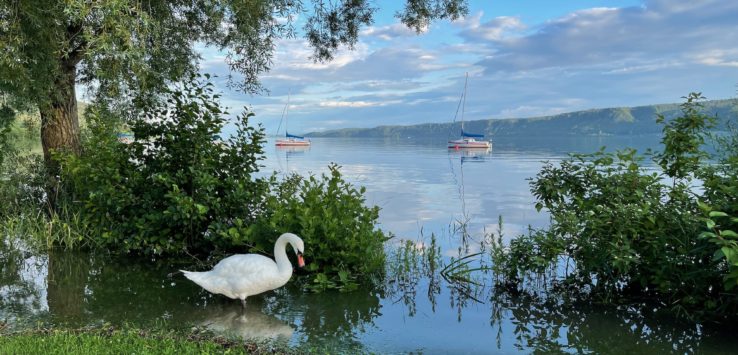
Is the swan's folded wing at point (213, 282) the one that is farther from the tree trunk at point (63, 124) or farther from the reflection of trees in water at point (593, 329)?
the tree trunk at point (63, 124)

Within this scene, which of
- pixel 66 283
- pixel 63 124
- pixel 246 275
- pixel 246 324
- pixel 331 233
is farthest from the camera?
pixel 63 124

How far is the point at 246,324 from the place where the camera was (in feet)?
21.9

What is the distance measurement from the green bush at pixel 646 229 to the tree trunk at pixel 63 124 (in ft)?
32.5

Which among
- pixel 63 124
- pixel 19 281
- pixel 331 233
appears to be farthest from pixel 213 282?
pixel 63 124

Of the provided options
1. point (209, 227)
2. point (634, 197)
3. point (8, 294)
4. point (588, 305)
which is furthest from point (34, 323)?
point (634, 197)

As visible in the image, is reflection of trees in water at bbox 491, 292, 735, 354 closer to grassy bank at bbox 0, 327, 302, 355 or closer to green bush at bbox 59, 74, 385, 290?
green bush at bbox 59, 74, 385, 290

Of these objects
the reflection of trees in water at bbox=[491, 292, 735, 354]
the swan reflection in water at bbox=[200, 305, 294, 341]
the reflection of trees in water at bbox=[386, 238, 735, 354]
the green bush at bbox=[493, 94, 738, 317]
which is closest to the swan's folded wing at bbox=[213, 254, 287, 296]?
the swan reflection in water at bbox=[200, 305, 294, 341]

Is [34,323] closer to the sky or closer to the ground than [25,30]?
closer to the ground

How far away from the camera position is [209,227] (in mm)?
9461

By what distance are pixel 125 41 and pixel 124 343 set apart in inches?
136

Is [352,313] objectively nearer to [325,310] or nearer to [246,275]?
[325,310]

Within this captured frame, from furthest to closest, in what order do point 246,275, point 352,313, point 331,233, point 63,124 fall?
point 63,124 < point 331,233 < point 352,313 < point 246,275

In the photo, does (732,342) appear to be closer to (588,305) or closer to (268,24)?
(588,305)

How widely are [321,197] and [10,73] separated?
5.20 metres
